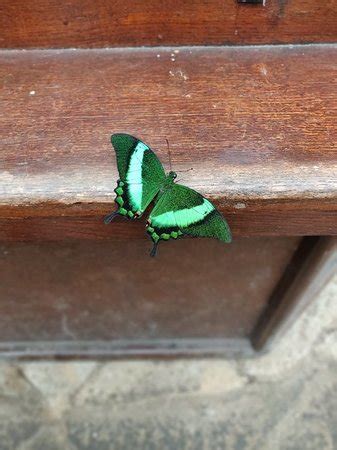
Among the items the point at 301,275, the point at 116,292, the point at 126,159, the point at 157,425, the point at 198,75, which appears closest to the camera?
the point at 126,159

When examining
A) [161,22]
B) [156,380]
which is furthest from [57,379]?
[161,22]

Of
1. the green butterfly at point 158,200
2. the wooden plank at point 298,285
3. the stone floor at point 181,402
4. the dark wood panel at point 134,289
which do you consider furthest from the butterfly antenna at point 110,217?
the stone floor at point 181,402

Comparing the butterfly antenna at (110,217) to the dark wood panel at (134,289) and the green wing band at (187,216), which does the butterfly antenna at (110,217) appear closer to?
the green wing band at (187,216)

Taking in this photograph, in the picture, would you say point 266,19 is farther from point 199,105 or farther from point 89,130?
point 89,130

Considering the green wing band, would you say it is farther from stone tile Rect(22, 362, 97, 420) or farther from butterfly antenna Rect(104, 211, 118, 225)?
stone tile Rect(22, 362, 97, 420)

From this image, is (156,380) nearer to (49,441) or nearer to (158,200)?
(49,441)

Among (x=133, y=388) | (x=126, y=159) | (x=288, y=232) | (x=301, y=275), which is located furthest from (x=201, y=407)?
(x=126, y=159)
